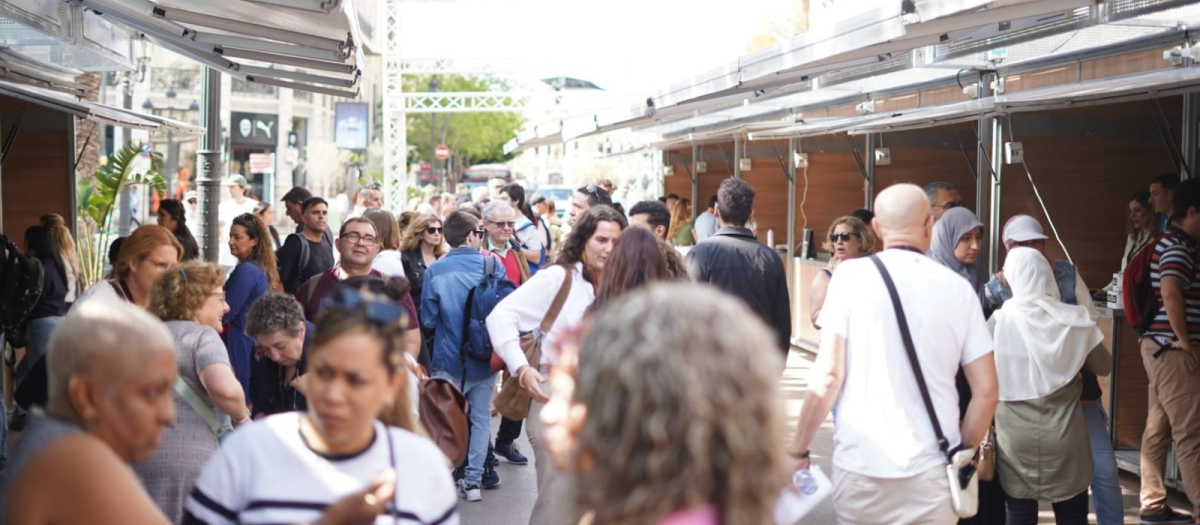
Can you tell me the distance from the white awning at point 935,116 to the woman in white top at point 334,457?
5662 mm

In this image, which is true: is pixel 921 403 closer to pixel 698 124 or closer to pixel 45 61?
pixel 45 61

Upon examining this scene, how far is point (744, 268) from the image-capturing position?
6559mm

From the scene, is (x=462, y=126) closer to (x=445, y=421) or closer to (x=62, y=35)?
(x=62, y=35)

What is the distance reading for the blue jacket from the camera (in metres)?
7.76

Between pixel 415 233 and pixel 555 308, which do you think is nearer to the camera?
pixel 555 308

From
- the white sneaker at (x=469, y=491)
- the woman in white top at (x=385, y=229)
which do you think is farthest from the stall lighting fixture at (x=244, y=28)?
the white sneaker at (x=469, y=491)

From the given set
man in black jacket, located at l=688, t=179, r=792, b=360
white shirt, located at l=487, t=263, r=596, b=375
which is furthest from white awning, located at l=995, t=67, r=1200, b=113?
white shirt, located at l=487, t=263, r=596, b=375

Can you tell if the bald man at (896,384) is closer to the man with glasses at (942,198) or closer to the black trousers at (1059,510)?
the black trousers at (1059,510)

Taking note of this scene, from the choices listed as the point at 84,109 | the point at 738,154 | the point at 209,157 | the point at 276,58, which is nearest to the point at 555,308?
the point at 276,58

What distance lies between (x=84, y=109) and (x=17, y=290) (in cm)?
132

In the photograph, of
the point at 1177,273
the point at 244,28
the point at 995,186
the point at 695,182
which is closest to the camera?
the point at 244,28

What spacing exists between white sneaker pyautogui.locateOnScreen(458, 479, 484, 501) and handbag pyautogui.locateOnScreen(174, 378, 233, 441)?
372cm

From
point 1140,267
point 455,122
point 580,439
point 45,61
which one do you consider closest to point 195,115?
point 455,122

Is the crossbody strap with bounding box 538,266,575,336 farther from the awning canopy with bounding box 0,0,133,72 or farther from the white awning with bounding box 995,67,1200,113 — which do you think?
the awning canopy with bounding box 0,0,133,72
